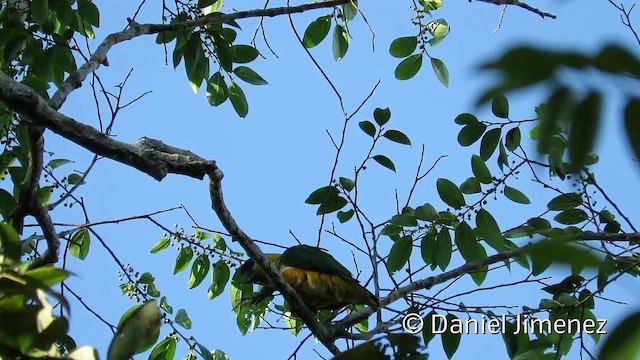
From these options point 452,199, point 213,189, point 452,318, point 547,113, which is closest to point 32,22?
point 213,189

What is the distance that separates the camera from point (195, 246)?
3125mm

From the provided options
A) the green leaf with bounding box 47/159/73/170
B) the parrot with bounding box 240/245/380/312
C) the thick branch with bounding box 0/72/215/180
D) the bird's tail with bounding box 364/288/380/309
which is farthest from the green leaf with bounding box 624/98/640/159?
the green leaf with bounding box 47/159/73/170

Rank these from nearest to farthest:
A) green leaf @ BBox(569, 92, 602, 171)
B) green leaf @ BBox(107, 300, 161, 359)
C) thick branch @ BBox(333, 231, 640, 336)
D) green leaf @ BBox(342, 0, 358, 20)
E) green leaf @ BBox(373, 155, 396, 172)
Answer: green leaf @ BBox(569, 92, 602, 171) < green leaf @ BBox(107, 300, 161, 359) < thick branch @ BBox(333, 231, 640, 336) < green leaf @ BBox(373, 155, 396, 172) < green leaf @ BBox(342, 0, 358, 20)

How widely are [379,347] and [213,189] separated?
1303 mm

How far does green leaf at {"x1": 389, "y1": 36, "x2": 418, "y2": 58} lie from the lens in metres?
3.05

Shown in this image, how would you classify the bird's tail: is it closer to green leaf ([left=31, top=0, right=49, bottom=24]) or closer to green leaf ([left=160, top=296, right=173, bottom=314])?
green leaf ([left=160, top=296, right=173, bottom=314])

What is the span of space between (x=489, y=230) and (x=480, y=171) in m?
0.24

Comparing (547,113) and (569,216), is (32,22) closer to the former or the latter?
(569,216)

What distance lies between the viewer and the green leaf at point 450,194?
2.67 meters

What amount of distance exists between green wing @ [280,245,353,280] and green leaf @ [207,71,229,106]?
2.62ft

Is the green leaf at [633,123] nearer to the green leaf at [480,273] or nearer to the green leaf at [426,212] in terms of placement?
the green leaf at [426,212]

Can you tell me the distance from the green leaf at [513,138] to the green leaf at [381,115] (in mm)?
490

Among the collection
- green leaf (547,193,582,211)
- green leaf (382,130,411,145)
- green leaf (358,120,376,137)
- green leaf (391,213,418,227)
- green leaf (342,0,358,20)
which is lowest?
green leaf (391,213,418,227)

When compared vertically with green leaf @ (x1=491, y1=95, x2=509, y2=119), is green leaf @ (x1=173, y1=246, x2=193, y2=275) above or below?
below
